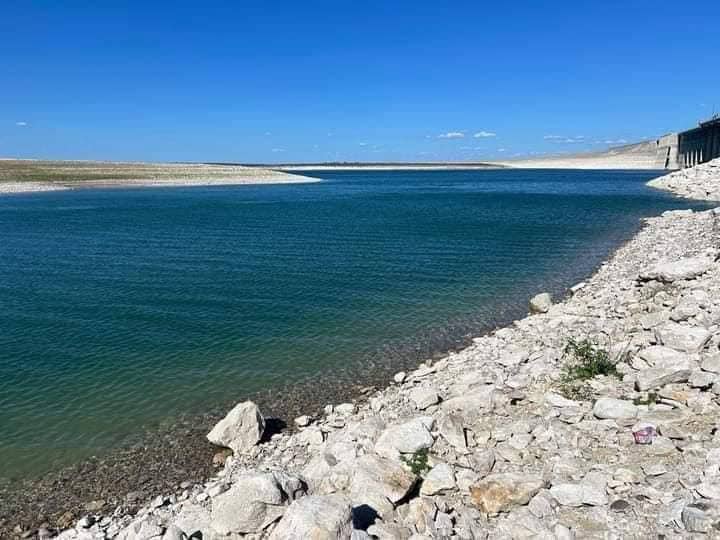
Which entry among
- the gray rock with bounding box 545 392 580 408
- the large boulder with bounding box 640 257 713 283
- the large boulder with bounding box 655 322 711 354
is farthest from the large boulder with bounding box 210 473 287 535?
the large boulder with bounding box 640 257 713 283

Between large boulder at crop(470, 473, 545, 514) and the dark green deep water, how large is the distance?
7.84 metres

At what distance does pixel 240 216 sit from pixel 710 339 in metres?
54.2

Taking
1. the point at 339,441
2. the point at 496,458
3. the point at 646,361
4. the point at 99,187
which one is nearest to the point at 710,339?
the point at 646,361

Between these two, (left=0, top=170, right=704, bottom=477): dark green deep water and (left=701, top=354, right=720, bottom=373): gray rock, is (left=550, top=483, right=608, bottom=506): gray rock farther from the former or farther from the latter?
(left=0, top=170, right=704, bottom=477): dark green deep water

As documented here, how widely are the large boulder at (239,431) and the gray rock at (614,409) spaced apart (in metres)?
7.16

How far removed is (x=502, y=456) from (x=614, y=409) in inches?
94.9

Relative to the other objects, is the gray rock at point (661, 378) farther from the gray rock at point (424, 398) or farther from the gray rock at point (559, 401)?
the gray rock at point (424, 398)

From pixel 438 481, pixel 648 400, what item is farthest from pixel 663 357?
pixel 438 481

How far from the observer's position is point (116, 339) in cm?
1920

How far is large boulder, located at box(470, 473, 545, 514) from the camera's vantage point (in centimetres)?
793

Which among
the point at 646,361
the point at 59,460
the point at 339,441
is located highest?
the point at 646,361

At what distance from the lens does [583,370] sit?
40.0 ft

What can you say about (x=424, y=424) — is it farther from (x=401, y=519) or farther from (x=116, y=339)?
(x=116, y=339)

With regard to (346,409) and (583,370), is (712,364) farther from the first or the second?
(346,409)
